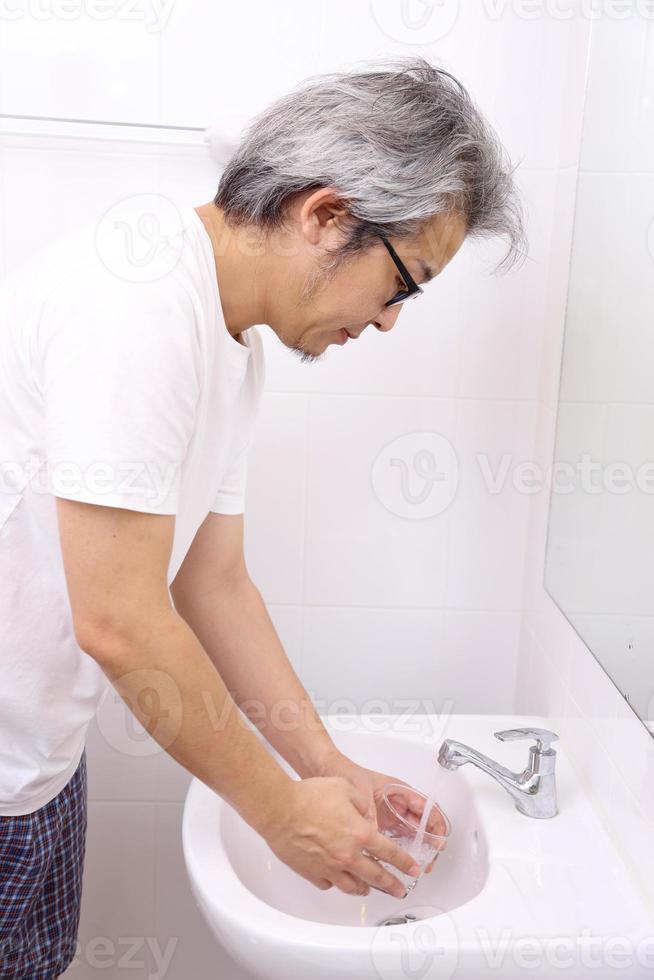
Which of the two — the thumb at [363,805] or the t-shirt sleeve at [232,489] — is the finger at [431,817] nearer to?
the thumb at [363,805]

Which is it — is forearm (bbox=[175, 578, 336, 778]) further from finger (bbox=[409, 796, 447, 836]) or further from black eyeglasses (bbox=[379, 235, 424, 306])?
black eyeglasses (bbox=[379, 235, 424, 306])

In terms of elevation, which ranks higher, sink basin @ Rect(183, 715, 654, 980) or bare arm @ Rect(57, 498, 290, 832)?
bare arm @ Rect(57, 498, 290, 832)

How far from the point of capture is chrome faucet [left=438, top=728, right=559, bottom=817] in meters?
0.99

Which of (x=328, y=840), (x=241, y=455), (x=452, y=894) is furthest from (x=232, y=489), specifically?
(x=452, y=894)

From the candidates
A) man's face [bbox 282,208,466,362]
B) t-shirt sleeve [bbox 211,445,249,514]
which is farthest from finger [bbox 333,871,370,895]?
man's face [bbox 282,208,466,362]

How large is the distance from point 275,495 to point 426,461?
235 mm

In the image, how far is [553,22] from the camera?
4.03 ft

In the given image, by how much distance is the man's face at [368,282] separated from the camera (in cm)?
86

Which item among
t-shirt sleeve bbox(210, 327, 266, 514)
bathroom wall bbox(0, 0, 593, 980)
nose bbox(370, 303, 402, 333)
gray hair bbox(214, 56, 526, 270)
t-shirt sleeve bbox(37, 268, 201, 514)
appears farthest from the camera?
bathroom wall bbox(0, 0, 593, 980)

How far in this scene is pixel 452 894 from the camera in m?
1.04

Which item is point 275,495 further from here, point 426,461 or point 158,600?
point 158,600

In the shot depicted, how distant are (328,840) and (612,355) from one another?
619 millimetres

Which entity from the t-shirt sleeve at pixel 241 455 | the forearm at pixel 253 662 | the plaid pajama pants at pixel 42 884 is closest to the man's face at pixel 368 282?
the t-shirt sleeve at pixel 241 455

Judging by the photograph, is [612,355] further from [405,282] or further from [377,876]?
[377,876]
